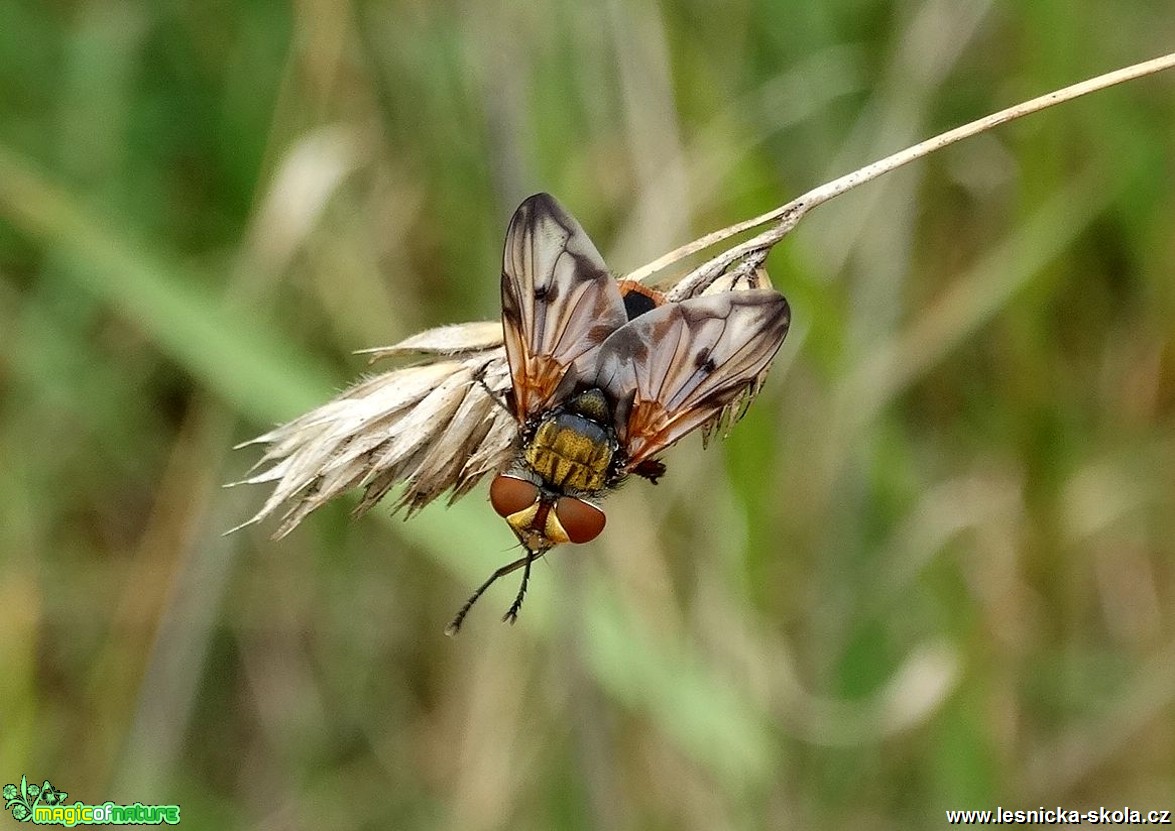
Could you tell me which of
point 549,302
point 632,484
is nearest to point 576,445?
point 549,302

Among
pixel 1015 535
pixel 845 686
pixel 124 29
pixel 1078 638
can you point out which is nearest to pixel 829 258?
pixel 1015 535

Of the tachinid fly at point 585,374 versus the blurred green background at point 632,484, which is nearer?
the tachinid fly at point 585,374

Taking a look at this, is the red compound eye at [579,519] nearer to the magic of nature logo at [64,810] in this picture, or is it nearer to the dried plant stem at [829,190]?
the dried plant stem at [829,190]

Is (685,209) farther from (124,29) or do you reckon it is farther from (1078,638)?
(124,29)

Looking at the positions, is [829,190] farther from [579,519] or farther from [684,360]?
[579,519]

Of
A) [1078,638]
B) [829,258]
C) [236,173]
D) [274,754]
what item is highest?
[236,173]

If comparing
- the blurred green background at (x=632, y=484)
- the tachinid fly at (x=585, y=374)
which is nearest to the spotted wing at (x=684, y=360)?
the tachinid fly at (x=585, y=374)

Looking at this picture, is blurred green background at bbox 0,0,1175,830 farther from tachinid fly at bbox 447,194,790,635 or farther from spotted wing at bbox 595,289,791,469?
spotted wing at bbox 595,289,791,469
